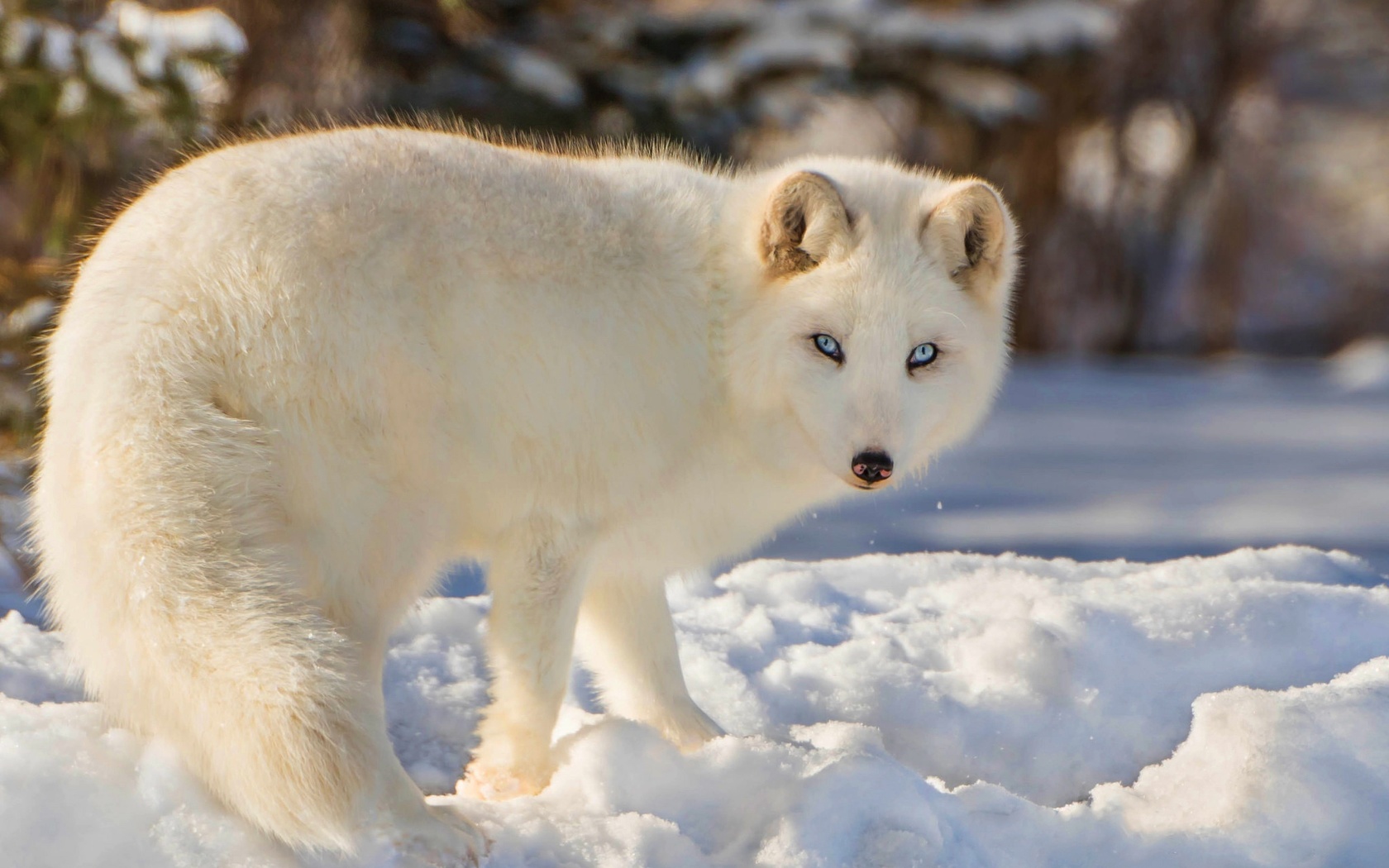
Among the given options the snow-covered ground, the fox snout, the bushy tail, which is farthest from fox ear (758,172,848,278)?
the bushy tail

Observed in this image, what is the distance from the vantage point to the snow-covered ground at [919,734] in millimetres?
2133

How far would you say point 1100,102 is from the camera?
1371cm

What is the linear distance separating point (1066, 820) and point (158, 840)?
150 centimetres

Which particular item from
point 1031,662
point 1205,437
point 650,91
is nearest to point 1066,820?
point 1031,662

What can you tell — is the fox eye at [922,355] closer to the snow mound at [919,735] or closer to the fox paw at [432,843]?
the snow mound at [919,735]

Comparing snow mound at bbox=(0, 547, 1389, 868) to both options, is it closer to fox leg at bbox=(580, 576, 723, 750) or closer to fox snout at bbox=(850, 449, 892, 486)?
fox leg at bbox=(580, 576, 723, 750)

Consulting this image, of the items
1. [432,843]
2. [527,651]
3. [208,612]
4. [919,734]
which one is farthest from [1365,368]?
[208,612]

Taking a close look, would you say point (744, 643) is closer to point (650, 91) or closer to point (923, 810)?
point (923, 810)

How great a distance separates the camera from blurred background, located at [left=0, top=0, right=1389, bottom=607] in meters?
5.61

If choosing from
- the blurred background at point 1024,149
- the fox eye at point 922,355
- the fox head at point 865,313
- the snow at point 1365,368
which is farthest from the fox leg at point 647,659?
the snow at point 1365,368

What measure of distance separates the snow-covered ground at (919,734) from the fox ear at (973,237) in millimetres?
928

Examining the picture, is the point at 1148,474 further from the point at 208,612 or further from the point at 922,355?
the point at 208,612

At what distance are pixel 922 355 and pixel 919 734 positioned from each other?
94 centimetres

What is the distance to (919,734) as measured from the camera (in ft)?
9.83
